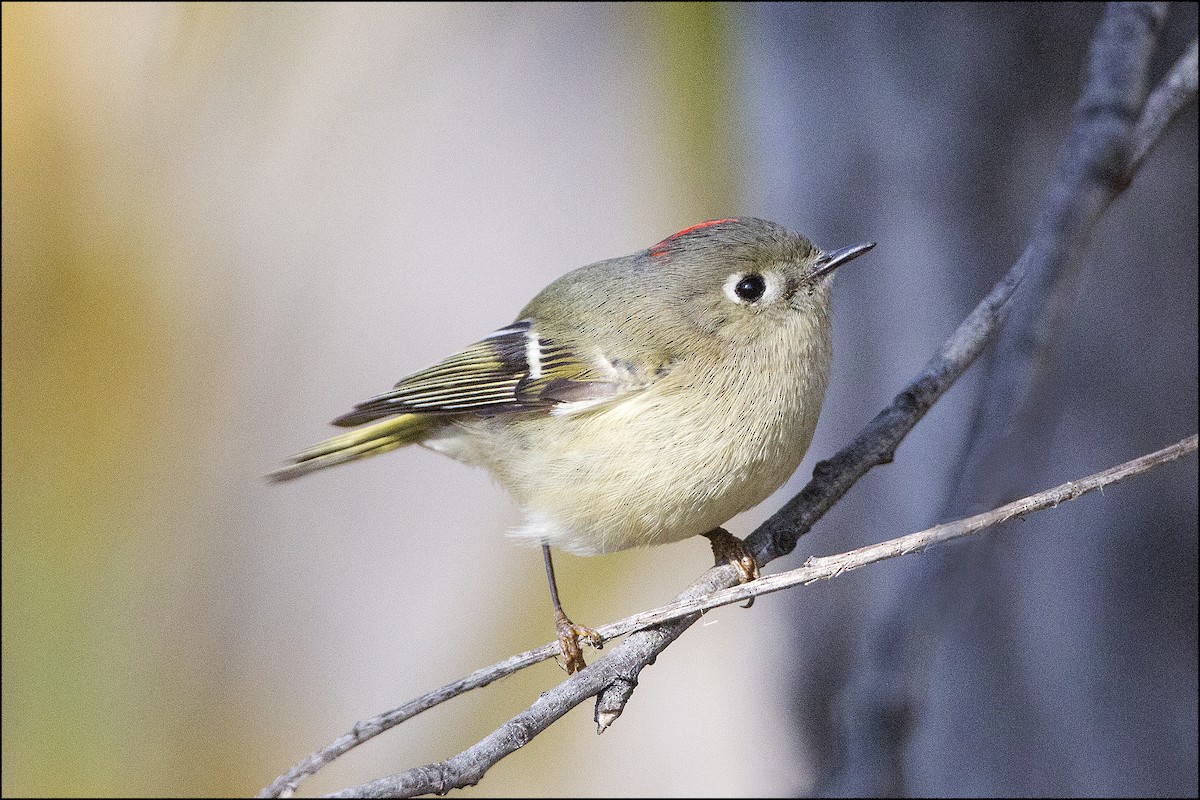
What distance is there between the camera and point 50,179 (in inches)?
67.1

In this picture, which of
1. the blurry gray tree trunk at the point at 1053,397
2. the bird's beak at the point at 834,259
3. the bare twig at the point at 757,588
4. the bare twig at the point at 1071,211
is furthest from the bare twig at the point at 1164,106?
the bare twig at the point at 757,588

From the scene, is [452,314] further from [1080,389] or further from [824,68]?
[1080,389]

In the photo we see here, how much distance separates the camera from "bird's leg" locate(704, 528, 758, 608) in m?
0.90

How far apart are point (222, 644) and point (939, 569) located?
1508 millimetres

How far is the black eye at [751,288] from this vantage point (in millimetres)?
936

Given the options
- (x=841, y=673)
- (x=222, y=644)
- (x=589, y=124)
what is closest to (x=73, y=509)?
(x=222, y=644)

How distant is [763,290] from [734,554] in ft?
0.84

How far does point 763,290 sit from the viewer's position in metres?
0.94

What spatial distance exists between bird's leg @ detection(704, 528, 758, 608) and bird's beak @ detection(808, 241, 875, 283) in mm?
267

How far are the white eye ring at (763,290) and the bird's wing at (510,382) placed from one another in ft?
0.40

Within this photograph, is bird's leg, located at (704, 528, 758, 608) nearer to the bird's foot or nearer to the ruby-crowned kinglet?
the ruby-crowned kinglet

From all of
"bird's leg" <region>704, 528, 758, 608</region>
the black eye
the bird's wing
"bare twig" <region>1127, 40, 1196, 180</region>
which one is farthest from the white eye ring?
"bare twig" <region>1127, 40, 1196, 180</region>

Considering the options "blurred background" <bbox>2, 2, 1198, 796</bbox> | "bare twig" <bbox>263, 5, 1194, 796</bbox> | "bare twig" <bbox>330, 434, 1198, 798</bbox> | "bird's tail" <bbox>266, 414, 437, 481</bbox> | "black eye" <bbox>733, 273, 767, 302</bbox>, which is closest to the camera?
"bare twig" <bbox>330, 434, 1198, 798</bbox>

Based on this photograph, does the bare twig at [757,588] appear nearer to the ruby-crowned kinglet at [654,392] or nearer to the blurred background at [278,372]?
the ruby-crowned kinglet at [654,392]
